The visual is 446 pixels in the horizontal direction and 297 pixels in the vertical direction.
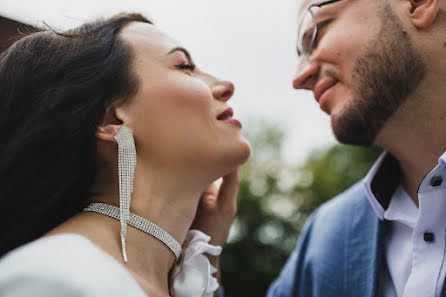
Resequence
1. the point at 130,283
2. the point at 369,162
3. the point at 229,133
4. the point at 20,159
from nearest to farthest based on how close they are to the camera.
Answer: the point at 130,283 → the point at 20,159 → the point at 229,133 → the point at 369,162

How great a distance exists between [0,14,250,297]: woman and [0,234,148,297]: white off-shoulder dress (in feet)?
0.21

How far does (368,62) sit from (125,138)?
4.77ft

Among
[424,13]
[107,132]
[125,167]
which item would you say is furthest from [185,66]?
[424,13]

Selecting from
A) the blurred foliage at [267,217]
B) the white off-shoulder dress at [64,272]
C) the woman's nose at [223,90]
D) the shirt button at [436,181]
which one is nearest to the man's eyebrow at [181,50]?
the woman's nose at [223,90]

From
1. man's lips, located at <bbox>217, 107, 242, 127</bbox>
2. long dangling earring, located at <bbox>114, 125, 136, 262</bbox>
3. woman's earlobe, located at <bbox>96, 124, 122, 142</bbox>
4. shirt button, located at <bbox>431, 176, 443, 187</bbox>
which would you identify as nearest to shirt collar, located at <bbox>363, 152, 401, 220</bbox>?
shirt button, located at <bbox>431, 176, 443, 187</bbox>

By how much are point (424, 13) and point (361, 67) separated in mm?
431

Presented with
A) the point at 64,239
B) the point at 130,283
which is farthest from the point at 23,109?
the point at 130,283

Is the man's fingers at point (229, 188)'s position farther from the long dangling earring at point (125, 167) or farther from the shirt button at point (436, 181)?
the shirt button at point (436, 181)

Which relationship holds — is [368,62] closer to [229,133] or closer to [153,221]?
[229,133]

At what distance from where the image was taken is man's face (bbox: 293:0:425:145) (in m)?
2.40

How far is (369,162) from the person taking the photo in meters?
17.8

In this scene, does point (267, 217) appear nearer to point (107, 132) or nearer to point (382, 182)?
point (382, 182)

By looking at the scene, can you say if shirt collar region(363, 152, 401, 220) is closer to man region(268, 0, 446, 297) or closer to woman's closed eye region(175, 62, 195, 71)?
man region(268, 0, 446, 297)

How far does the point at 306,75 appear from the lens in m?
2.76
